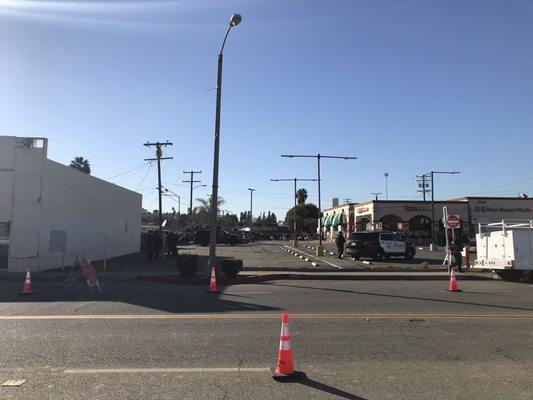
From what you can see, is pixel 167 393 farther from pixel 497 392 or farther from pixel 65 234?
pixel 65 234

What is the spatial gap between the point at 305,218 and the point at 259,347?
4766 inches

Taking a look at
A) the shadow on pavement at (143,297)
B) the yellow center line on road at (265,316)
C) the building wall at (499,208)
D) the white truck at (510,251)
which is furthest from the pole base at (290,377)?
the building wall at (499,208)

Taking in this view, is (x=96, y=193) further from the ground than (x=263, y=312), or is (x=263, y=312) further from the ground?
(x=96, y=193)

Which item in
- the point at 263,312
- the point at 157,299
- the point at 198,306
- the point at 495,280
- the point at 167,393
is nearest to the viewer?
the point at 167,393

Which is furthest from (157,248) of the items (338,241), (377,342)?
(377,342)

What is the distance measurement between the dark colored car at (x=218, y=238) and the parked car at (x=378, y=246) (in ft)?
87.0

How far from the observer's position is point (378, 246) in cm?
2995

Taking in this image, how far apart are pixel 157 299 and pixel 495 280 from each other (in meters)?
13.0

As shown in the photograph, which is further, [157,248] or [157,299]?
[157,248]

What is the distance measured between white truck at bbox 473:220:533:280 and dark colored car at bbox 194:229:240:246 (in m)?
37.9

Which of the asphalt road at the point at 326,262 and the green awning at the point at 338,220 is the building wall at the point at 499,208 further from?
the asphalt road at the point at 326,262

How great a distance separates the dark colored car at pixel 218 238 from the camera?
5466 centimetres

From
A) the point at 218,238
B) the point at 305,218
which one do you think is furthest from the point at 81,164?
the point at 305,218

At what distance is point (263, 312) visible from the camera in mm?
10445
